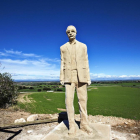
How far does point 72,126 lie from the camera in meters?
5.54

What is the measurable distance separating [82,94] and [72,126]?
4.76ft

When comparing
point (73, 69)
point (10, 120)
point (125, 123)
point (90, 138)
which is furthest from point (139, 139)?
point (10, 120)

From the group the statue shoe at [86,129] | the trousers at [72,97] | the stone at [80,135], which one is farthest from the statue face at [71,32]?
the stone at [80,135]

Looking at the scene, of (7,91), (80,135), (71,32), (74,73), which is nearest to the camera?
(80,135)

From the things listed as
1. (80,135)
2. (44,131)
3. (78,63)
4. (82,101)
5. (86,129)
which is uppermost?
(78,63)

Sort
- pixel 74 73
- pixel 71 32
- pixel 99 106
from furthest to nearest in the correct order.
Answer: pixel 99 106 < pixel 74 73 < pixel 71 32

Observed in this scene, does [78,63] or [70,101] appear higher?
[78,63]

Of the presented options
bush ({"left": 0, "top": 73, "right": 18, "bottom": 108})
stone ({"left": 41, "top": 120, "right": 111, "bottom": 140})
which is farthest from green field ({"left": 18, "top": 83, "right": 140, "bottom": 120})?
stone ({"left": 41, "top": 120, "right": 111, "bottom": 140})

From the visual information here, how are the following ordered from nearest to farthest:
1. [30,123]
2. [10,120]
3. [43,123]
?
[30,123]
[43,123]
[10,120]

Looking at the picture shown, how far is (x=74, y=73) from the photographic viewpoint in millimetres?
5688

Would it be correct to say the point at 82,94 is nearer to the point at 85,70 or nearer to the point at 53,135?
the point at 85,70

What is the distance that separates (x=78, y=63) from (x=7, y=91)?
1242 centimetres

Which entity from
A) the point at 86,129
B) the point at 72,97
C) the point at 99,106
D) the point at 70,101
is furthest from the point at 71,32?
the point at 99,106

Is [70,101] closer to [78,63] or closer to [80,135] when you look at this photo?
[80,135]
